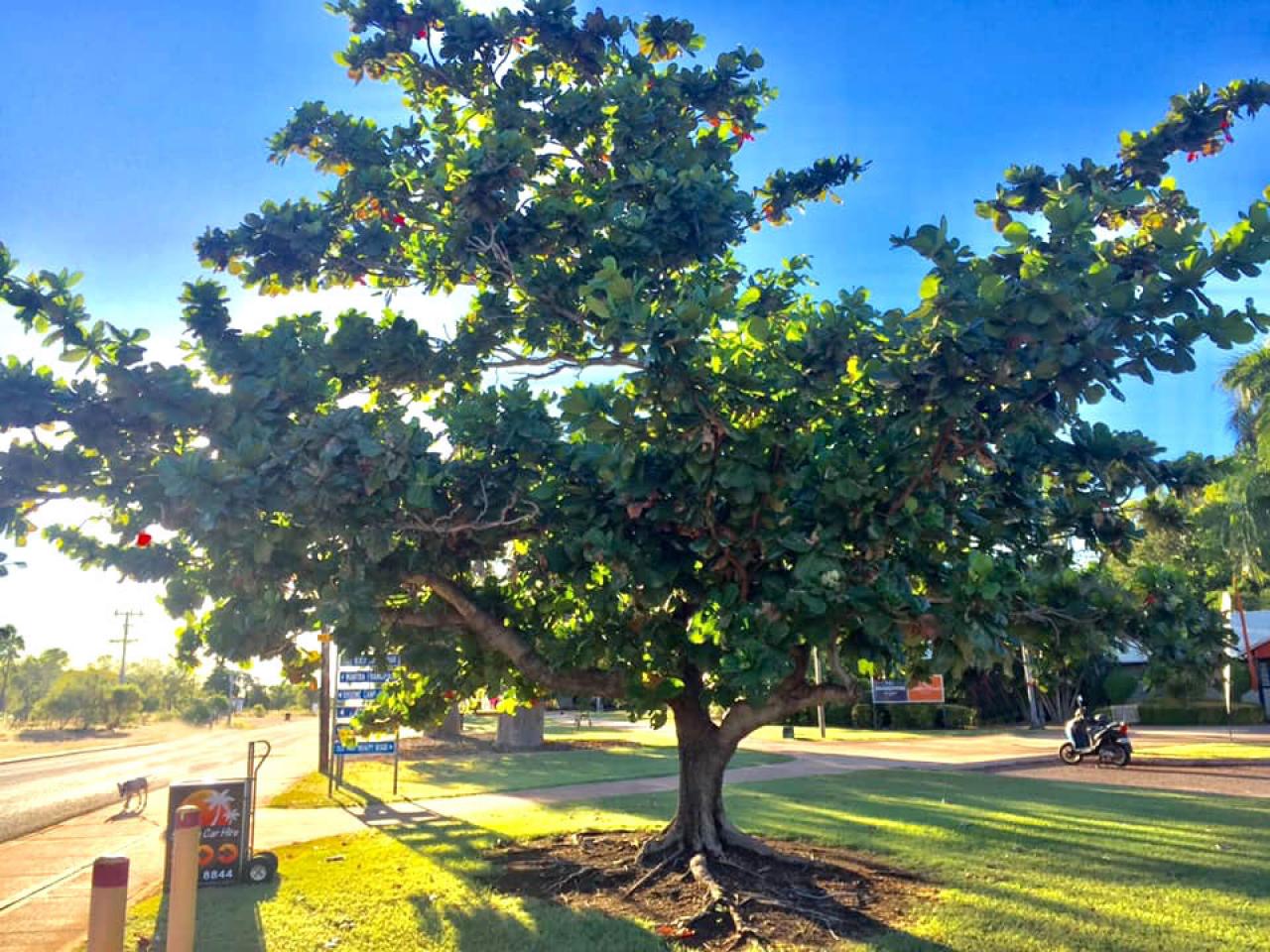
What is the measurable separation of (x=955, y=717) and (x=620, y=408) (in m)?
32.3

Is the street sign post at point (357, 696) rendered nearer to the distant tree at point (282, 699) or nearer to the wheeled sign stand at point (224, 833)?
the wheeled sign stand at point (224, 833)

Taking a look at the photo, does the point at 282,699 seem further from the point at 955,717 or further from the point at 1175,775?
the point at 1175,775

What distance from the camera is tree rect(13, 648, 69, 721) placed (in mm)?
87188

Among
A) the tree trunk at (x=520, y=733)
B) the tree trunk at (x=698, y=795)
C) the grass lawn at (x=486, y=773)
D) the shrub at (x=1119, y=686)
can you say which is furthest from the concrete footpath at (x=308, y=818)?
the shrub at (x=1119, y=686)

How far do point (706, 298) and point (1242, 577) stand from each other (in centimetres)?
3292

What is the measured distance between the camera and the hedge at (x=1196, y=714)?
32000 millimetres

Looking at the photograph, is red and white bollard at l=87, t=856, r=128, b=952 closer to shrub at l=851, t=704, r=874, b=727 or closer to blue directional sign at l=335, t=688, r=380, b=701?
blue directional sign at l=335, t=688, r=380, b=701

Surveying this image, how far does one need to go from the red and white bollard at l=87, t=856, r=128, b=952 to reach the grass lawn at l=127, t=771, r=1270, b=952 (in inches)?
132

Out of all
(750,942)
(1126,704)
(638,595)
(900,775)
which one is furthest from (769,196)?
(1126,704)

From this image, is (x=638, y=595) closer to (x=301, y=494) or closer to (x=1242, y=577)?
(x=301, y=494)

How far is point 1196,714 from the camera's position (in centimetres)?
3250

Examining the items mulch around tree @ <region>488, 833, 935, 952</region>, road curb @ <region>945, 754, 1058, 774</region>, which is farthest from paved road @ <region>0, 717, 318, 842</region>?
road curb @ <region>945, 754, 1058, 774</region>

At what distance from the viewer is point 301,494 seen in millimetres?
5797

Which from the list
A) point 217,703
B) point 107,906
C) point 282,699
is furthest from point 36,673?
point 107,906
